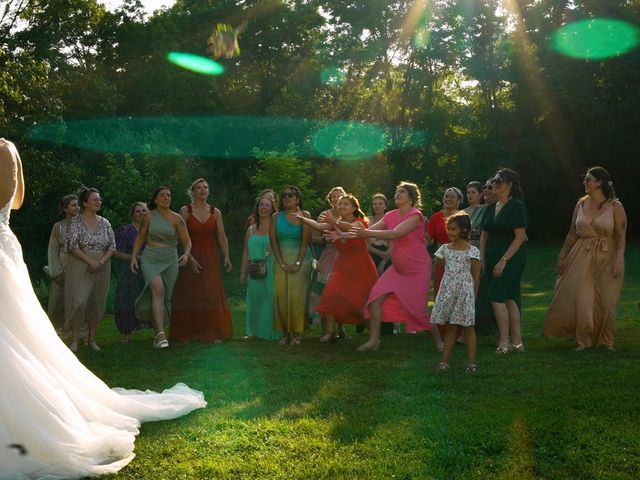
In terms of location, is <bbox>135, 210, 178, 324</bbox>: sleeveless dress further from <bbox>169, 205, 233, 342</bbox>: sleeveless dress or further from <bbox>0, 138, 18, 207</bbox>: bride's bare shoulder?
<bbox>0, 138, 18, 207</bbox>: bride's bare shoulder

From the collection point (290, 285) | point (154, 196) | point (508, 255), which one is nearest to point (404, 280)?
point (508, 255)

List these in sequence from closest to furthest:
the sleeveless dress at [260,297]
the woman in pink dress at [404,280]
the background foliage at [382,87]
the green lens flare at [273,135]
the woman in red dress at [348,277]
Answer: the woman in pink dress at [404,280] → the woman in red dress at [348,277] → the sleeveless dress at [260,297] → the background foliage at [382,87] → the green lens flare at [273,135]

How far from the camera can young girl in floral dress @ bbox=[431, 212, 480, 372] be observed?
873 cm

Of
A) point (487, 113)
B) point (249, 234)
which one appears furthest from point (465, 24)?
point (249, 234)

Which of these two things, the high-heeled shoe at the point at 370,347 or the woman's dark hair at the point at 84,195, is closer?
the high-heeled shoe at the point at 370,347

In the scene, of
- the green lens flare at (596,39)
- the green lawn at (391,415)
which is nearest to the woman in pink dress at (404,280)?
the green lawn at (391,415)

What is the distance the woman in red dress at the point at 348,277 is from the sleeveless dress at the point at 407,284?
0.58 metres

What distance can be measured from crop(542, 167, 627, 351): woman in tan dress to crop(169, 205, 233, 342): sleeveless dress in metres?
4.66

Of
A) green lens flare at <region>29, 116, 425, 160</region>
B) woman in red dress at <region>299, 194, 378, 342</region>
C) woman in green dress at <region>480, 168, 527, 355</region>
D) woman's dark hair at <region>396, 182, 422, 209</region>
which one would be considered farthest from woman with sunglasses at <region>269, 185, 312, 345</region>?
green lens flare at <region>29, 116, 425, 160</region>

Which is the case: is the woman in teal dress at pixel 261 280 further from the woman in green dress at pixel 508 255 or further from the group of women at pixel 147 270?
the woman in green dress at pixel 508 255

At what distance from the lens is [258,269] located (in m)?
12.3

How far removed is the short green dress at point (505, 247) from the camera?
1026 centimetres

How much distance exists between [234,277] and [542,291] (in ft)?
35.0

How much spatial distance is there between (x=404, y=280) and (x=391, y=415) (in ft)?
Result: 12.6
